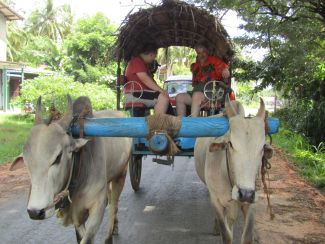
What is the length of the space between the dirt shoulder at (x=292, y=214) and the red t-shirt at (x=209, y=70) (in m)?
2.00

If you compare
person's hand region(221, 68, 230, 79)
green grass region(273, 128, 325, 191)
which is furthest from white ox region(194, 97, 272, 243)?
green grass region(273, 128, 325, 191)

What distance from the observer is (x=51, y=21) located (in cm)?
4184

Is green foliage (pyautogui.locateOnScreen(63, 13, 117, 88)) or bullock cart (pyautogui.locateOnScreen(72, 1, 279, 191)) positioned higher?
green foliage (pyautogui.locateOnScreen(63, 13, 117, 88))

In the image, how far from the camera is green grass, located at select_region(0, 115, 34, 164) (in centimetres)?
1100

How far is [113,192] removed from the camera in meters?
5.21

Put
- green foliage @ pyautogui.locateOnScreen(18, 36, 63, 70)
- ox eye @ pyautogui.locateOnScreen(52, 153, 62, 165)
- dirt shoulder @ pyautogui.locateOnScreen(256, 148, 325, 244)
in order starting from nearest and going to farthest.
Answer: ox eye @ pyautogui.locateOnScreen(52, 153, 62, 165) → dirt shoulder @ pyautogui.locateOnScreen(256, 148, 325, 244) → green foliage @ pyautogui.locateOnScreen(18, 36, 63, 70)

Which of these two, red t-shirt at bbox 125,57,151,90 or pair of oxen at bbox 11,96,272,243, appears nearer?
pair of oxen at bbox 11,96,272,243

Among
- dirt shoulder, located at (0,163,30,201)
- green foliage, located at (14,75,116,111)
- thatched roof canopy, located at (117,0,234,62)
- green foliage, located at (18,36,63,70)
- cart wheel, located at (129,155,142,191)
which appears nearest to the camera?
thatched roof canopy, located at (117,0,234,62)

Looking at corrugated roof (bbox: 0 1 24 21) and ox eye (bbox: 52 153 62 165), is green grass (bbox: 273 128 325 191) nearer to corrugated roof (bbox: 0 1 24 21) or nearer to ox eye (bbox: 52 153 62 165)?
ox eye (bbox: 52 153 62 165)

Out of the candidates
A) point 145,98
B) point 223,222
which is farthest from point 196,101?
point 223,222

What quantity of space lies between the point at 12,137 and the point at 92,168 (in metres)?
10.7

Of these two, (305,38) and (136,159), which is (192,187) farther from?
(305,38)

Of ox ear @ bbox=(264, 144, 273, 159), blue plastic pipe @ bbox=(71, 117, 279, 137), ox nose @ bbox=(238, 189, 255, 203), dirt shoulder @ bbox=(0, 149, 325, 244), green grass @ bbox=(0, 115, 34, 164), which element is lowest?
dirt shoulder @ bbox=(0, 149, 325, 244)

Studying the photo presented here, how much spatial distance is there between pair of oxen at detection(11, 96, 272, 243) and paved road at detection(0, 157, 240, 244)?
3.52 feet
